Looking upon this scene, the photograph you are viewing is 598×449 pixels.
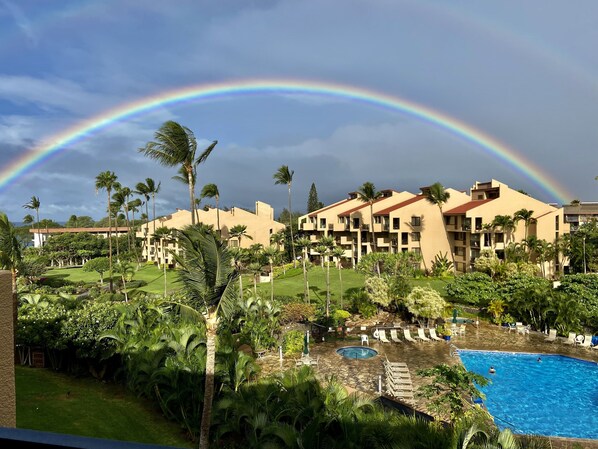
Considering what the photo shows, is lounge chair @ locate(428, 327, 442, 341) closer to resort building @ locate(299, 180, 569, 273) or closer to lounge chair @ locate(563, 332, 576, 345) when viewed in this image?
lounge chair @ locate(563, 332, 576, 345)

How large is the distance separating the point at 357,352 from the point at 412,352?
10.6ft

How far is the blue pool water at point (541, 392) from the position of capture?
16578 mm

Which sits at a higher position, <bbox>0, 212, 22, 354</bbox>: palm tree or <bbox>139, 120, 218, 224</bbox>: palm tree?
<bbox>139, 120, 218, 224</bbox>: palm tree

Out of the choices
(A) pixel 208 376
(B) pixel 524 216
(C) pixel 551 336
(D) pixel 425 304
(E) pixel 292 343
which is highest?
(B) pixel 524 216

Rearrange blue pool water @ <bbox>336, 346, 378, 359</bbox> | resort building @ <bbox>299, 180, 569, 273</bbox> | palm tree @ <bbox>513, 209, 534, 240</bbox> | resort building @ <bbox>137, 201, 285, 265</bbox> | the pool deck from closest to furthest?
the pool deck, blue pool water @ <bbox>336, 346, 378, 359</bbox>, palm tree @ <bbox>513, 209, 534, 240</bbox>, resort building @ <bbox>299, 180, 569, 273</bbox>, resort building @ <bbox>137, 201, 285, 265</bbox>

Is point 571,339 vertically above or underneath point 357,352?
above

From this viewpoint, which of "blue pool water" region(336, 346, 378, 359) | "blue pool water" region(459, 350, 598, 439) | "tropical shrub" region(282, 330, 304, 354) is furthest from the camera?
"tropical shrub" region(282, 330, 304, 354)

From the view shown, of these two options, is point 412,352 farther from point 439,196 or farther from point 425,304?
point 439,196

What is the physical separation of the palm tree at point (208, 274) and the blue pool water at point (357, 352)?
1422 centimetres

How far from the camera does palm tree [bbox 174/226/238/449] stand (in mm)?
10289

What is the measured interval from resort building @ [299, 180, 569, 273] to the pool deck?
79.2 ft

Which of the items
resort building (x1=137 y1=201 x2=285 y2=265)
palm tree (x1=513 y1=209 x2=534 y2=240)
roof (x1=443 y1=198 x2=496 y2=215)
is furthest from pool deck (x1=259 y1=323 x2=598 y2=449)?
resort building (x1=137 y1=201 x2=285 y2=265)

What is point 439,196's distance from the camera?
53594 millimetres

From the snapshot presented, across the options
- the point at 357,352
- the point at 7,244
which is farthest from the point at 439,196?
the point at 7,244
